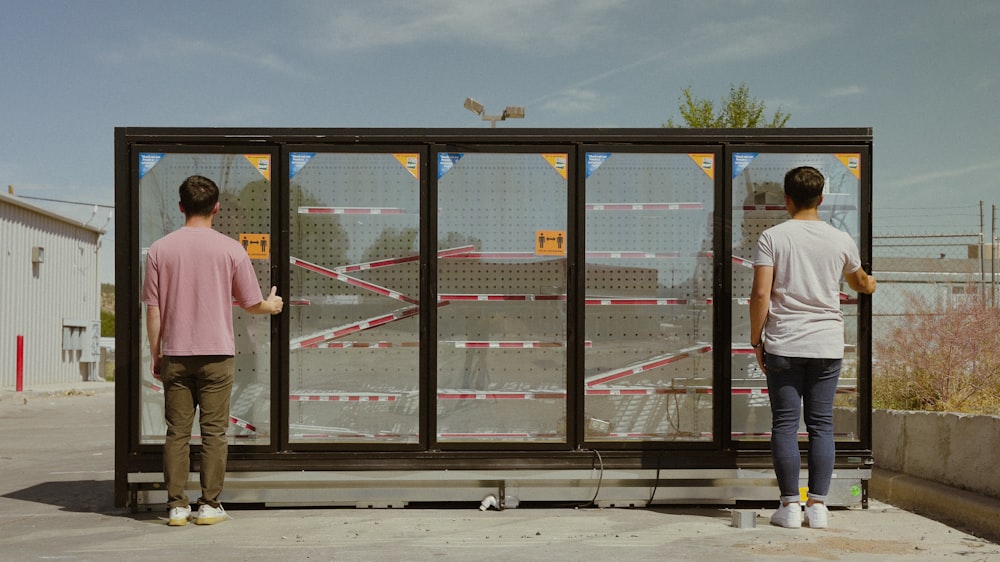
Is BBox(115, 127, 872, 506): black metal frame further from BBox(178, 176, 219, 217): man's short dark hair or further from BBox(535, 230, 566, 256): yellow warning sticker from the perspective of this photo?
BBox(178, 176, 219, 217): man's short dark hair

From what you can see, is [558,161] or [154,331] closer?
[154,331]

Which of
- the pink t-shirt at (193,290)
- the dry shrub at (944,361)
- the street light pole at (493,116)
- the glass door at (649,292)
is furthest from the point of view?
the street light pole at (493,116)

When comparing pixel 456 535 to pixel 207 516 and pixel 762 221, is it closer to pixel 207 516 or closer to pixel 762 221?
pixel 207 516

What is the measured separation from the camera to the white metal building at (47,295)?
2222 cm

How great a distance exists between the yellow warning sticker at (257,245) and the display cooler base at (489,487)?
4.90ft

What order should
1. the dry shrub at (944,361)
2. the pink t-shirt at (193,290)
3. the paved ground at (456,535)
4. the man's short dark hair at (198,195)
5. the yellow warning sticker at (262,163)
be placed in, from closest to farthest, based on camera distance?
the paved ground at (456,535) → the pink t-shirt at (193,290) → the man's short dark hair at (198,195) → the yellow warning sticker at (262,163) → the dry shrub at (944,361)

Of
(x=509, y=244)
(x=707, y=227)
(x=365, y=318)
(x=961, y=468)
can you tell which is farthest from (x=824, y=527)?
(x=365, y=318)

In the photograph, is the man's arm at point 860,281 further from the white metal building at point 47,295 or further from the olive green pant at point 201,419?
the white metal building at point 47,295

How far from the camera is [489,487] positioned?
6531 mm

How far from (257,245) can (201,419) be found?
1304 mm

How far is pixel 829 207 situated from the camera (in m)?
6.77

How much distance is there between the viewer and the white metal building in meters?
22.2

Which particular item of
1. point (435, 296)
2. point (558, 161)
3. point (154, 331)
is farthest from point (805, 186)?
point (154, 331)

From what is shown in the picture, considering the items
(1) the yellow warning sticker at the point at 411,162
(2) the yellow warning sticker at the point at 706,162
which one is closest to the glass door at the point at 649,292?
(2) the yellow warning sticker at the point at 706,162
